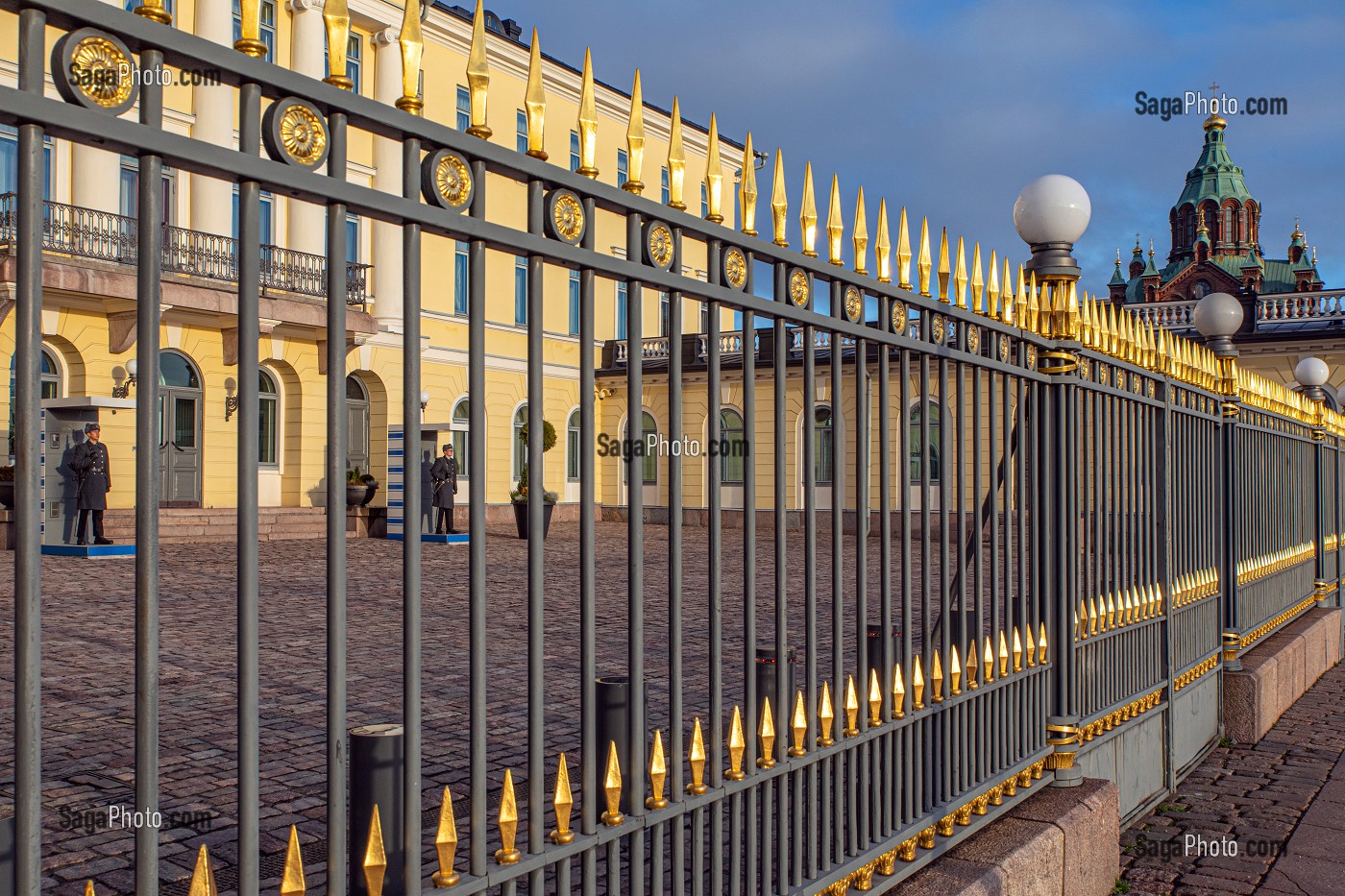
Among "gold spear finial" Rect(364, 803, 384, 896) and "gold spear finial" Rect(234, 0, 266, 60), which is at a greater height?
"gold spear finial" Rect(234, 0, 266, 60)

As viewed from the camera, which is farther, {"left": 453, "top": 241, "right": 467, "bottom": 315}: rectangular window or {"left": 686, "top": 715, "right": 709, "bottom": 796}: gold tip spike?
{"left": 453, "top": 241, "right": 467, "bottom": 315}: rectangular window

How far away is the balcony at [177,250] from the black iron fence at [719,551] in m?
13.0

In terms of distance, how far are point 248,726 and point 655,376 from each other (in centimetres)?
2546

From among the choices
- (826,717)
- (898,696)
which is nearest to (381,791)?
(826,717)

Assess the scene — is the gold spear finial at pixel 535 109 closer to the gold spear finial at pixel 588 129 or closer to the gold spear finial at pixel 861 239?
the gold spear finial at pixel 588 129

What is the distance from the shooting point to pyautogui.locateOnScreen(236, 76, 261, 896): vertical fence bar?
1.64m

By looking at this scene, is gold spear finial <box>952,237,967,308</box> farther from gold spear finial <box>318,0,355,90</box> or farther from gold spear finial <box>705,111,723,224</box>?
gold spear finial <box>318,0,355,90</box>

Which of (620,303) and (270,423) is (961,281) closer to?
(270,423)

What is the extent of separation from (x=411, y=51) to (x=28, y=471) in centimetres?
85

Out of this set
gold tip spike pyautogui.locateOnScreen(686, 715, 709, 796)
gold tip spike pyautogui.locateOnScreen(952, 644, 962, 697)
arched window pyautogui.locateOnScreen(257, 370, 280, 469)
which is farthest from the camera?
arched window pyautogui.locateOnScreen(257, 370, 280, 469)

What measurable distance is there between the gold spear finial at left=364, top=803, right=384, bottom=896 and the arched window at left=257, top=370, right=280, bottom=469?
21.5 m

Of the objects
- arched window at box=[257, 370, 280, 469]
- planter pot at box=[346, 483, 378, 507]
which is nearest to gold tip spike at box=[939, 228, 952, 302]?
planter pot at box=[346, 483, 378, 507]

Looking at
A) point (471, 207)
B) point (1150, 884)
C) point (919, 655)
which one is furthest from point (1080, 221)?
point (471, 207)

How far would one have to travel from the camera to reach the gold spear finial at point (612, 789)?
230 cm
